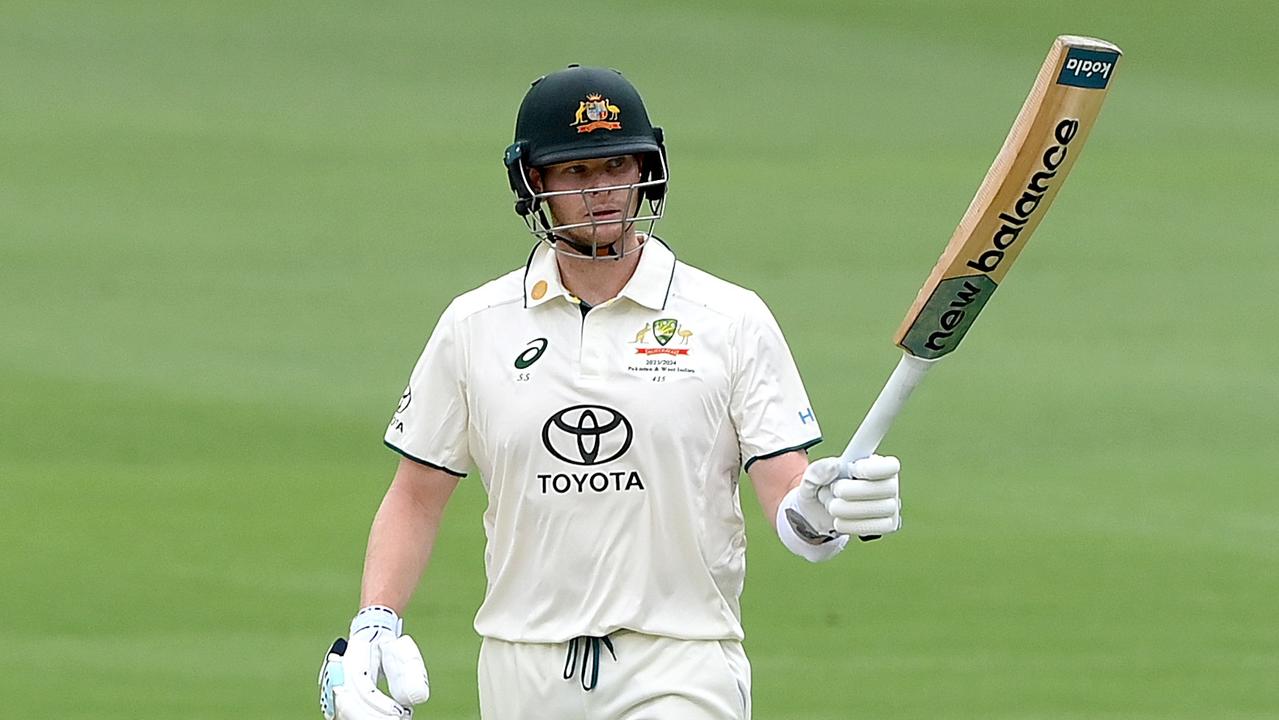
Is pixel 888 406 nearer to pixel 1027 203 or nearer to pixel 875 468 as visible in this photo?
pixel 875 468

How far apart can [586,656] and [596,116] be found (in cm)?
100

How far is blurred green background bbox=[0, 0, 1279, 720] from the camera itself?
26.5 ft

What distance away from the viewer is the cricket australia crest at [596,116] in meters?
4.37

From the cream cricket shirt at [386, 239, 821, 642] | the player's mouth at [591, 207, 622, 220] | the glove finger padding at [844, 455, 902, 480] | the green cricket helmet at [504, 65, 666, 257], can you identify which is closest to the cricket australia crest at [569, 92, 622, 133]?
the green cricket helmet at [504, 65, 666, 257]

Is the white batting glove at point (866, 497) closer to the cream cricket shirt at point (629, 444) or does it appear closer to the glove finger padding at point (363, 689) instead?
the cream cricket shirt at point (629, 444)

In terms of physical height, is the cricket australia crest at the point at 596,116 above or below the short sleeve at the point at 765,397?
above

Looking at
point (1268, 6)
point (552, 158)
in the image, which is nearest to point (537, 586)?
point (552, 158)

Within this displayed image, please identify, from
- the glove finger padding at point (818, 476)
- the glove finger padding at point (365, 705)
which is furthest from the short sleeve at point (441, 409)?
the glove finger padding at point (818, 476)

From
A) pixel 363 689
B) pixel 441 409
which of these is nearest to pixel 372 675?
pixel 363 689

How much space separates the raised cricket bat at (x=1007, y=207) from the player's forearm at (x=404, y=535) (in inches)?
40.9

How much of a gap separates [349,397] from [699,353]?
→ 20.6ft

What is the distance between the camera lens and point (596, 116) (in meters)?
4.37

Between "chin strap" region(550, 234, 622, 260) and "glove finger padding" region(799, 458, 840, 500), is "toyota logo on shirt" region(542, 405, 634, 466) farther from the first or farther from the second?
"glove finger padding" region(799, 458, 840, 500)

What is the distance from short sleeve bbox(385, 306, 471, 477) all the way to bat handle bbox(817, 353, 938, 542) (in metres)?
0.94
